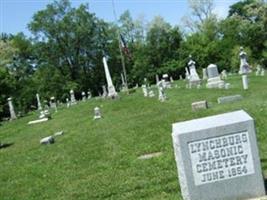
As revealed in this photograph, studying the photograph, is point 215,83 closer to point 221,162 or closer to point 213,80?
point 213,80

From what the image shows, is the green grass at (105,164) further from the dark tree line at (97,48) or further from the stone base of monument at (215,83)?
the dark tree line at (97,48)

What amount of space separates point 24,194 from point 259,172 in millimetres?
4946

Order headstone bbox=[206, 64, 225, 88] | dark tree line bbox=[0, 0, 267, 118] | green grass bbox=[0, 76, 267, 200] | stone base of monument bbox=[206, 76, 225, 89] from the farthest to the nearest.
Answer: dark tree line bbox=[0, 0, 267, 118]
headstone bbox=[206, 64, 225, 88]
stone base of monument bbox=[206, 76, 225, 89]
green grass bbox=[0, 76, 267, 200]

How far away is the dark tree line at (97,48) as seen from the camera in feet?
259

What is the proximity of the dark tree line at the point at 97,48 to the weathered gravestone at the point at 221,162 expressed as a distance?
68.9 m

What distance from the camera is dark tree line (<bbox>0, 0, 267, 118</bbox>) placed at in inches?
3105

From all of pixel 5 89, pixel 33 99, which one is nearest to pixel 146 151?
pixel 5 89

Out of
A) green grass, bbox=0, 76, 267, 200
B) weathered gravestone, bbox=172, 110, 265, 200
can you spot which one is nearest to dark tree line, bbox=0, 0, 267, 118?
green grass, bbox=0, 76, 267, 200

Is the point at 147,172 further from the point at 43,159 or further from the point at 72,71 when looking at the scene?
the point at 72,71

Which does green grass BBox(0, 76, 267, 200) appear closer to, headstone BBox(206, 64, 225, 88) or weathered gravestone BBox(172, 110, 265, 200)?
weathered gravestone BBox(172, 110, 265, 200)

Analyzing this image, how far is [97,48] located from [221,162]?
78417 millimetres

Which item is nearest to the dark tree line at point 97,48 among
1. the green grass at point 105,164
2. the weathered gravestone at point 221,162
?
the green grass at point 105,164

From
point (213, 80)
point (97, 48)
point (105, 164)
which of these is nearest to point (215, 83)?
point (213, 80)

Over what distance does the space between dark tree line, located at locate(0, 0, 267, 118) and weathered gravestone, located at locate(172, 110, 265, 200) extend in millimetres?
68869
